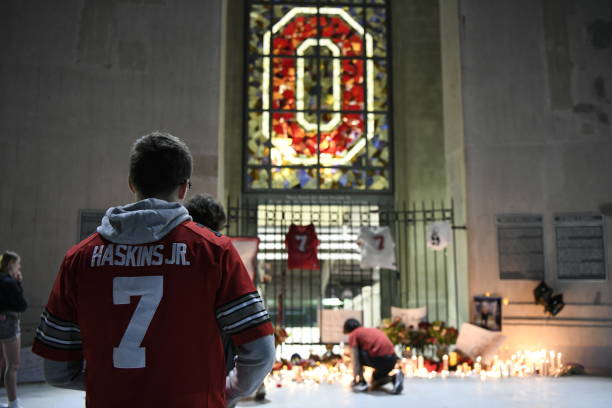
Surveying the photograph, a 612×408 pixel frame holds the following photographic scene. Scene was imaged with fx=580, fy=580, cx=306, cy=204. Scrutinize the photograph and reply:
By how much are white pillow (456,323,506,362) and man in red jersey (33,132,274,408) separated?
22.4 ft

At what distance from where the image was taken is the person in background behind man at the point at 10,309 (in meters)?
4.89

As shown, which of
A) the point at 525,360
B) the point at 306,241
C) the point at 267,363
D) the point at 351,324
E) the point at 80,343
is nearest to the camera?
the point at 267,363

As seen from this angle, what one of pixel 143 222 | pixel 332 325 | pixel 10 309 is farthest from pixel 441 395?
pixel 143 222

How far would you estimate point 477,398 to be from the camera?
6180 millimetres

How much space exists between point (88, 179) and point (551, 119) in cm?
693

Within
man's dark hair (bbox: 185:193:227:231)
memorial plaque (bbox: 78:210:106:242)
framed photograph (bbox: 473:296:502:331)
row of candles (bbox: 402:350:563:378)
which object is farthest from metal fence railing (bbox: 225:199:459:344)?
man's dark hair (bbox: 185:193:227:231)

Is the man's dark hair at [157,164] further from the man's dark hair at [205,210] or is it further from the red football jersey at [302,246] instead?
the red football jersey at [302,246]

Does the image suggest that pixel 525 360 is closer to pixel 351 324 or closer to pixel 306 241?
pixel 351 324

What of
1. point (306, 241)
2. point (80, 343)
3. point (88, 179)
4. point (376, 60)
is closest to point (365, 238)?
point (306, 241)

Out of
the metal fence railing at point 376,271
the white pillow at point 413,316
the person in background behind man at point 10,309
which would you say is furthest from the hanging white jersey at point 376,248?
the person in background behind man at point 10,309

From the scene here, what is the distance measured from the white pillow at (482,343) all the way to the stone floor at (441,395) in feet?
1.78

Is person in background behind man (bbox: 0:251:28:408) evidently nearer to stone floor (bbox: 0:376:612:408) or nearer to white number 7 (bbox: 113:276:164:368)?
stone floor (bbox: 0:376:612:408)

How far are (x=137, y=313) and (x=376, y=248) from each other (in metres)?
7.75

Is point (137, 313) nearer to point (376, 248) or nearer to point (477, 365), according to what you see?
point (477, 365)
